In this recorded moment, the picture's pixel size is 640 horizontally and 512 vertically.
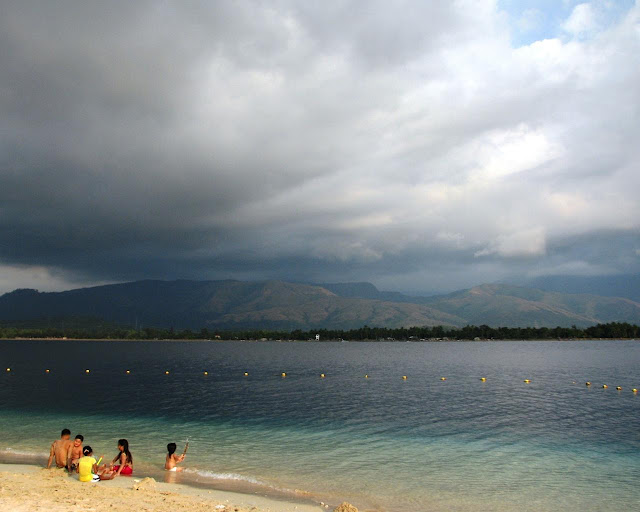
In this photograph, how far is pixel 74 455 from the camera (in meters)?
27.9

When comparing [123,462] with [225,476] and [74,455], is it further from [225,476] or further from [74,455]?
[225,476]

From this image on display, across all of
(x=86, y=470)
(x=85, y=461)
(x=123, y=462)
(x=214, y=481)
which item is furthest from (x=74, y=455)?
(x=214, y=481)

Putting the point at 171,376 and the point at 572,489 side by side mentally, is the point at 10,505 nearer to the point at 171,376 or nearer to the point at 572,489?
the point at 572,489

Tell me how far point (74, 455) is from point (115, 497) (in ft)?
24.2

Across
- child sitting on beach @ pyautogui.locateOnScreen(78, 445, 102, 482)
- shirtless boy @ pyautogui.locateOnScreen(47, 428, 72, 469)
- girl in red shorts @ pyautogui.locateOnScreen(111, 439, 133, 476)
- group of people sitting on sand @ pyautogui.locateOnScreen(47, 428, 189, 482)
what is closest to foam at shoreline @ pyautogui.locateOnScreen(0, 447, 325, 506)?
girl in red shorts @ pyautogui.locateOnScreen(111, 439, 133, 476)

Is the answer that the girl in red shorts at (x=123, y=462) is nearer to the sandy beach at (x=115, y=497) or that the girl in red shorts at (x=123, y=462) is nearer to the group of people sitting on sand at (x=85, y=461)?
the group of people sitting on sand at (x=85, y=461)

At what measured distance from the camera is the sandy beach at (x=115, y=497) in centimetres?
2098

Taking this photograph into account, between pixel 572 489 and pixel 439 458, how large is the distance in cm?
944

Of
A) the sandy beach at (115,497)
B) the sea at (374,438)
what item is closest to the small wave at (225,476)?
the sea at (374,438)

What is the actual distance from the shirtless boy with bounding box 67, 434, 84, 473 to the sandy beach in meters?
0.52

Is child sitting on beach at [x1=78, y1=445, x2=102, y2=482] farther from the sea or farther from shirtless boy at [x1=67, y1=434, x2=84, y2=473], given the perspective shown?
the sea

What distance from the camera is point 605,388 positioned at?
268 feet

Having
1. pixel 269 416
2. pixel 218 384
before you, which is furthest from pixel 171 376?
pixel 269 416

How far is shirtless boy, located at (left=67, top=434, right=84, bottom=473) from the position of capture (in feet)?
91.2
